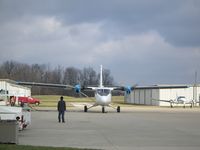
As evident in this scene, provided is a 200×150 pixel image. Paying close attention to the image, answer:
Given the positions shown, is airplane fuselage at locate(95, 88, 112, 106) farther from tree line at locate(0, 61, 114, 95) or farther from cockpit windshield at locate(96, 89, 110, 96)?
tree line at locate(0, 61, 114, 95)

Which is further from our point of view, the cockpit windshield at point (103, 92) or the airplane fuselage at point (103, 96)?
the cockpit windshield at point (103, 92)

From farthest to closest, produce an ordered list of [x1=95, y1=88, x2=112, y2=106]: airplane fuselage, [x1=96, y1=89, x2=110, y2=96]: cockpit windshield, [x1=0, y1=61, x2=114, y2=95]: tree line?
[x1=0, y1=61, x2=114, y2=95]: tree line
[x1=96, y1=89, x2=110, y2=96]: cockpit windshield
[x1=95, y1=88, x2=112, y2=106]: airplane fuselage

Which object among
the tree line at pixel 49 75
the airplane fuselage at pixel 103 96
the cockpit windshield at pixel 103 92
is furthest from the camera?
the tree line at pixel 49 75

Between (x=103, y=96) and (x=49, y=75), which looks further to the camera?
(x=49, y=75)

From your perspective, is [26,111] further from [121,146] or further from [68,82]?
[68,82]

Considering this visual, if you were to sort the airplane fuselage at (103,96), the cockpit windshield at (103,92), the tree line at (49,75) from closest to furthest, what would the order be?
the airplane fuselage at (103,96)
the cockpit windshield at (103,92)
the tree line at (49,75)

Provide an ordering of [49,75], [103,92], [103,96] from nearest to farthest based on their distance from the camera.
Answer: [103,96] → [103,92] → [49,75]

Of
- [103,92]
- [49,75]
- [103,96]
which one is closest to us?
[103,96]

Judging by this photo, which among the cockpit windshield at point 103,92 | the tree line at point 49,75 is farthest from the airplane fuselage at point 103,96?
the tree line at point 49,75

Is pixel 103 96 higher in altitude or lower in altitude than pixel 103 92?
lower

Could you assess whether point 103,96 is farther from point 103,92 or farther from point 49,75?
point 49,75

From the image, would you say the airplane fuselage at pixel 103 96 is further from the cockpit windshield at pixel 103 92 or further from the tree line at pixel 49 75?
the tree line at pixel 49 75

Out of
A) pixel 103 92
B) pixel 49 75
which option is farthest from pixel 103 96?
pixel 49 75

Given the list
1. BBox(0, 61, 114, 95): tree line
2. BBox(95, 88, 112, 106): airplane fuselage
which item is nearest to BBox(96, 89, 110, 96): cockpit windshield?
BBox(95, 88, 112, 106): airplane fuselage
